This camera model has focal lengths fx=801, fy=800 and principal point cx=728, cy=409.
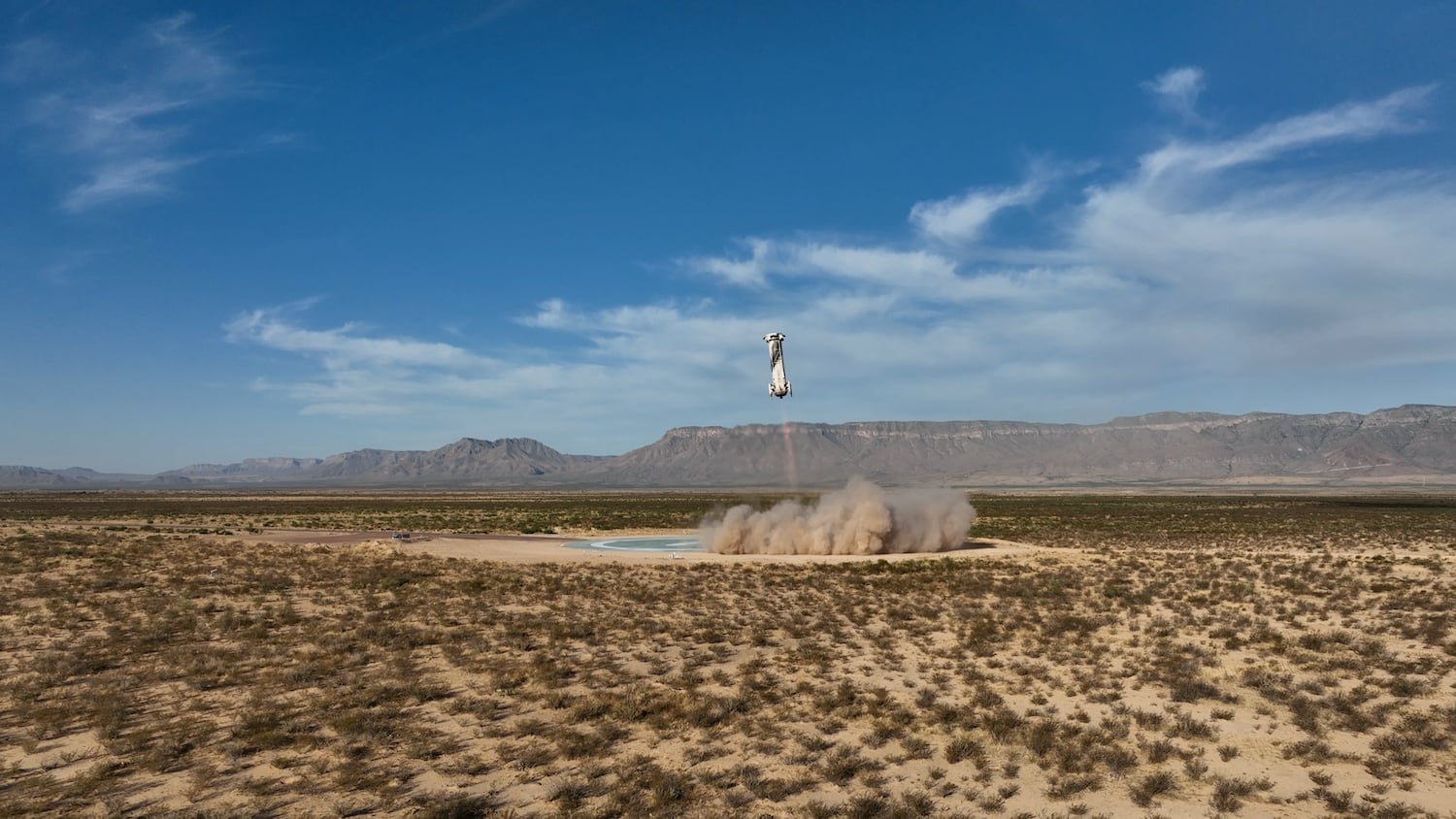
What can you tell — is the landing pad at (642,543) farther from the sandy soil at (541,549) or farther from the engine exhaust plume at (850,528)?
the engine exhaust plume at (850,528)

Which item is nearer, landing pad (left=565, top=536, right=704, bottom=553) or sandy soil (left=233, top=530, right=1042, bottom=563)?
sandy soil (left=233, top=530, right=1042, bottom=563)


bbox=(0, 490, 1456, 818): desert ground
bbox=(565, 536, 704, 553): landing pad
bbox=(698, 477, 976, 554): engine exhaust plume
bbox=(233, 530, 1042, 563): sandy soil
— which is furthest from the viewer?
bbox=(565, 536, 704, 553): landing pad

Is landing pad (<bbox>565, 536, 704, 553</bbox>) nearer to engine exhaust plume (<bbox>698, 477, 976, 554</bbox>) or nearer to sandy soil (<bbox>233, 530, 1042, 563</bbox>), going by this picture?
sandy soil (<bbox>233, 530, 1042, 563</bbox>)

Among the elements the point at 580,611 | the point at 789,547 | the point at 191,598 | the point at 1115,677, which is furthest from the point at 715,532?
the point at 1115,677

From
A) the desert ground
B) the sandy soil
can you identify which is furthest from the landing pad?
the desert ground

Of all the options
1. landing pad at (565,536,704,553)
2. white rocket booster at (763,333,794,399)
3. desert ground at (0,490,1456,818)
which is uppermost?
white rocket booster at (763,333,794,399)

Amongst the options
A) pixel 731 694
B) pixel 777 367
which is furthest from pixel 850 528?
pixel 731 694

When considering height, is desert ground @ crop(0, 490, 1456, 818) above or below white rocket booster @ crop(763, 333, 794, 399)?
below
